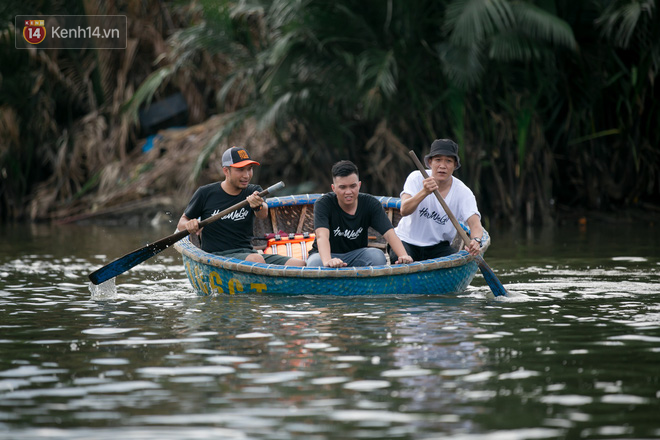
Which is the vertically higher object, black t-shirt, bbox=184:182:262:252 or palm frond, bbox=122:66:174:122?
palm frond, bbox=122:66:174:122

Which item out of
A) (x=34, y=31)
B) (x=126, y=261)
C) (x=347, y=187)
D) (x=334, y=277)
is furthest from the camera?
(x=34, y=31)

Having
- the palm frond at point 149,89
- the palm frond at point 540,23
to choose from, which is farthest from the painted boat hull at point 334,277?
the palm frond at point 149,89

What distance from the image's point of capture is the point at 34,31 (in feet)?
73.6

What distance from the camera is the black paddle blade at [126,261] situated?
8.92 metres

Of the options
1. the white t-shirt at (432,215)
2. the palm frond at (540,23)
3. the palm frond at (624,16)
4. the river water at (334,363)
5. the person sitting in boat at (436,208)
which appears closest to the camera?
the river water at (334,363)

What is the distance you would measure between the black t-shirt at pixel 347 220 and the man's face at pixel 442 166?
566 mm

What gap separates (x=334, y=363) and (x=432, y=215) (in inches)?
142

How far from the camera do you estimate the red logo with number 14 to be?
22250mm

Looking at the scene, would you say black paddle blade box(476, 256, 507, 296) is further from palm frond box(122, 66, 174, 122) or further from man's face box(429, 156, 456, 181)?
palm frond box(122, 66, 174, 122)

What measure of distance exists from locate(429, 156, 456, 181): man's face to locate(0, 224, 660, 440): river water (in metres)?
1.06

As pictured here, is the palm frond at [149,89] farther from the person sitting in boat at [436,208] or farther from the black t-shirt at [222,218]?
the person sitting in boat at [436,208]

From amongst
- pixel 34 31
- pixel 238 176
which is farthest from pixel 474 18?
pixel 34 31

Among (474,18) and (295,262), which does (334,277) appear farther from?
(474,18)

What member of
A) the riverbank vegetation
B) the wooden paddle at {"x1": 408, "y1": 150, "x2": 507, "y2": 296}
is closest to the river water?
the wooden paddle at {"x1": 408, "y1": 150, "x2": 507, "y2": 296}
